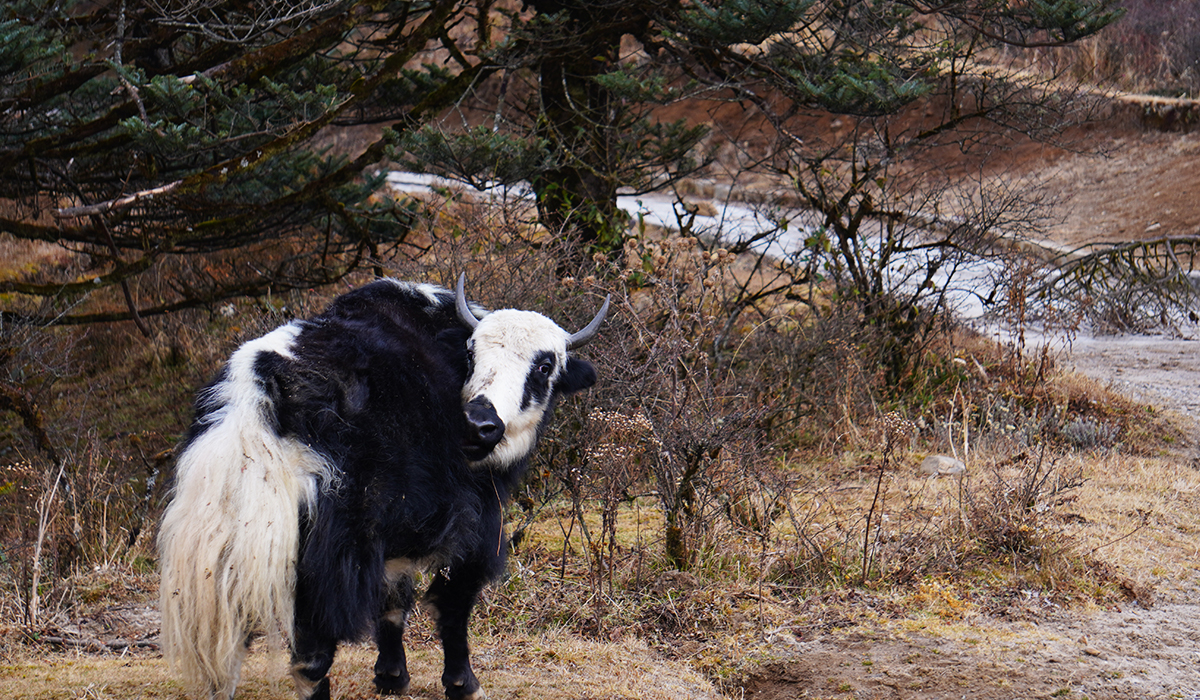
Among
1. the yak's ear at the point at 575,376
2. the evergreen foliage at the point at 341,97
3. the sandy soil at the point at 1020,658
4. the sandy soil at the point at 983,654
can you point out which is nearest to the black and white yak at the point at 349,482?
the yak's ear at the point at 575,376

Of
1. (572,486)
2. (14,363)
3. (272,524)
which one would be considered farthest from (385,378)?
(14,363)

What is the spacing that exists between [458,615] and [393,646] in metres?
0.35

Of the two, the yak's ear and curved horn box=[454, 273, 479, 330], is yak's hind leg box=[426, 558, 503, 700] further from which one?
curved horn box=[454, 273, 479, 330]

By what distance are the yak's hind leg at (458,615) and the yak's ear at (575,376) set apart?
2.98 ft

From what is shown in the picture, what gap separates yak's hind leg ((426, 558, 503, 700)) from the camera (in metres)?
4.33

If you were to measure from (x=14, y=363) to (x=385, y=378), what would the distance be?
6.64m

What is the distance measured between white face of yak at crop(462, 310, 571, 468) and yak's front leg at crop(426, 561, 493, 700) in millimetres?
531

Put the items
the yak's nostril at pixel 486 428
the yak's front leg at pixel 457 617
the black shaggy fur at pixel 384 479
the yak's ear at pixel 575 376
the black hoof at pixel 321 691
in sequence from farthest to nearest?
the yak's ear at pixel 575 376 → the yak's front leg at pixel 457 617 → the yak's nostril at pixel 486 428 → the black hoof at pixel 321 691 → the black shaggy fur at pixel 384 479

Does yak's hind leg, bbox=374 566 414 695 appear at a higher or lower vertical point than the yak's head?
lower

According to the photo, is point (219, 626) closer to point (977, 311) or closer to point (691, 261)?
point (691, 261)

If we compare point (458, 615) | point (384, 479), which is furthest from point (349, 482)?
point (458, 615)

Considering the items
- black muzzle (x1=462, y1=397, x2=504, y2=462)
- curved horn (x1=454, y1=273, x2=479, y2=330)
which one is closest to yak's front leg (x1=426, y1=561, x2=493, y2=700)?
black muzzle (x1=462, y1=397, x2=504, y2=462)

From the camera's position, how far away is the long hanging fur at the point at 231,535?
3.34 metres

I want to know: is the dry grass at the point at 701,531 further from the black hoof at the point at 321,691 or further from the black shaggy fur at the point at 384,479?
the black shaggy fur at the point at 384,479
